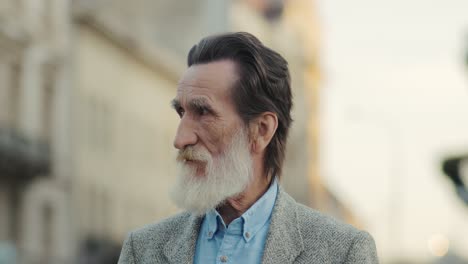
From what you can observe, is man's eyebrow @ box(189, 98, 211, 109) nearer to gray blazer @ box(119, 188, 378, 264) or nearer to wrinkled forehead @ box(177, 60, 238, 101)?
wrinkled forehead @ box(177, 60, 238, 101)

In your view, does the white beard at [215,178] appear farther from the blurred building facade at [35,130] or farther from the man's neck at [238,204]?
the blurred building facade at [35,130]

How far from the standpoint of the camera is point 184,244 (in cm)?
362

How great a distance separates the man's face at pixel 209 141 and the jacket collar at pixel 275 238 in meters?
0.09

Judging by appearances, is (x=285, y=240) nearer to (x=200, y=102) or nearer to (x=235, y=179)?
(x=235, y=179)

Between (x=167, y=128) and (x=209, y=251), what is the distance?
4965 cm

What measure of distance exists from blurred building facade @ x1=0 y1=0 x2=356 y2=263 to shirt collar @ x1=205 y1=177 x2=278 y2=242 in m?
30.7

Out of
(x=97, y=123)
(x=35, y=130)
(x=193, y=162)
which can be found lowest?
(x=97, y=123)

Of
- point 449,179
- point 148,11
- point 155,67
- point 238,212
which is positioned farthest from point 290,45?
point 238,212

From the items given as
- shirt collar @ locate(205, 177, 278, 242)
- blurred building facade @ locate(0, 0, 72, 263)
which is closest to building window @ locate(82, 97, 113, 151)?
blurred building facade @ locate(0, 0, 72, 263)

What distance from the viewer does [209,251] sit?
11.8 ft

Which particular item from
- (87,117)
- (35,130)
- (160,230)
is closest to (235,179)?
(160,230)

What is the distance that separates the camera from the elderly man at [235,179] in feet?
11.7

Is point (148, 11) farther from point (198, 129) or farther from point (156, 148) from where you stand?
point (198, 129)

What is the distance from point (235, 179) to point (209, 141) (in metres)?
0.12
